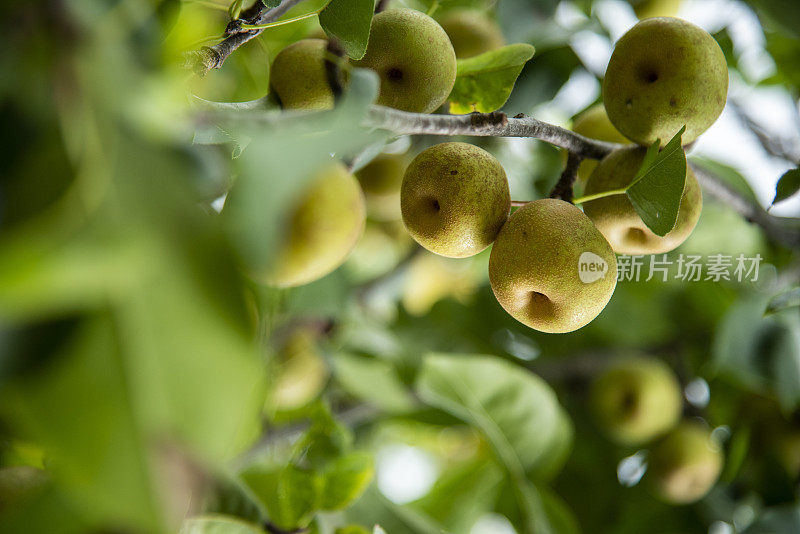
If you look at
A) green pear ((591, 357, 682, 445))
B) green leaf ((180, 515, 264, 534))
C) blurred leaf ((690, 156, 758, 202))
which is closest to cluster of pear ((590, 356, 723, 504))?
green pear ((591, 357, 682, 445))

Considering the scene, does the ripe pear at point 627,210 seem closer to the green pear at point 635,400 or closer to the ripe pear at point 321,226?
the ripe pear at point 321,226

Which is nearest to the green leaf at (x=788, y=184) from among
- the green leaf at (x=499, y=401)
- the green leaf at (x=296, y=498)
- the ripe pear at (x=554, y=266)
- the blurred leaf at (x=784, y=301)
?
the blurred leaf at (x=784, y=301)

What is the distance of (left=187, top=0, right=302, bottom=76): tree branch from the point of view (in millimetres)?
394

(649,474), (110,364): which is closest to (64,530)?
(110,364)

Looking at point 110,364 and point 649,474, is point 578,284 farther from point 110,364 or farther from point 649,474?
point 649,474

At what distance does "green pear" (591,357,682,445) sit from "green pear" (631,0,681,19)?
0.47 m

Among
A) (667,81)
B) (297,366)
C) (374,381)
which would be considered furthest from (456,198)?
(297,366)

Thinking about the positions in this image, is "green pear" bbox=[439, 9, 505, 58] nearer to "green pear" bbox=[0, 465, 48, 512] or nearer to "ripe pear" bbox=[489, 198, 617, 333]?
"ripe pear" bbox=[489, 198, 617, 333]

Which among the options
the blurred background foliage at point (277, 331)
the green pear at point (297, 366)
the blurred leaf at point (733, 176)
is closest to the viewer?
the blurred background foliage at point (277, 331)

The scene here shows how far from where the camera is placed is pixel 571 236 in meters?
0.38

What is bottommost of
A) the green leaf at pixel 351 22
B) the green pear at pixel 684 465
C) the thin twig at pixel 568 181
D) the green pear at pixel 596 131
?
the green pear at pixel 684 465

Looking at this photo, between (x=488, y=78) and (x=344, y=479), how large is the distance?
0.32 metres

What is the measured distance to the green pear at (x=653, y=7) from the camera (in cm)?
79

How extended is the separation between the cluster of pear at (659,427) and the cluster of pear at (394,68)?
0.57m
